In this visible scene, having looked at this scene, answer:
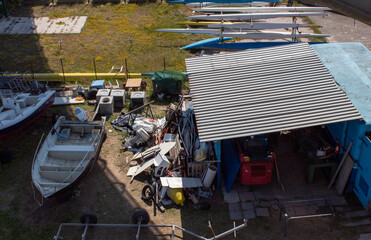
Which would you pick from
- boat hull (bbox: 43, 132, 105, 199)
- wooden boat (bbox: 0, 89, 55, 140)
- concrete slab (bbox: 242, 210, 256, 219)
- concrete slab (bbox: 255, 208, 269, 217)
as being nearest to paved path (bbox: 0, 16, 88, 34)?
wooden boat (bbox: 0, 89, 55, 140)

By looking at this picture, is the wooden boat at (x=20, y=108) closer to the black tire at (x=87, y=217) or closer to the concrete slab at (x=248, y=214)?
the black tire at (x=87, y=217)

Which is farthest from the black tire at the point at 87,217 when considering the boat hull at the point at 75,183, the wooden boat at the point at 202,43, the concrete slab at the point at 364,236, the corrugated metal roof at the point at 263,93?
the wooden boat at the point at 202,43

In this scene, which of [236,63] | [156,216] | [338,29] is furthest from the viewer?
[338,29]

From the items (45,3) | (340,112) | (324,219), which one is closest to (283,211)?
(324,219)

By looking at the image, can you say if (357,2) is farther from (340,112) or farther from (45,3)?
(45,3)

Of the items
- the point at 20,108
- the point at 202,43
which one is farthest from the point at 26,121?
the point at 202,43

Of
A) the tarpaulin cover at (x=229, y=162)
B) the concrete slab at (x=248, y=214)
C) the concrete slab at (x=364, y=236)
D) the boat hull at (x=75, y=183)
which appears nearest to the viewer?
the concrete slab at (x=364, y=236)
